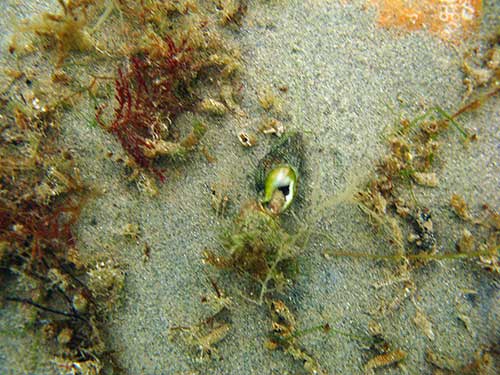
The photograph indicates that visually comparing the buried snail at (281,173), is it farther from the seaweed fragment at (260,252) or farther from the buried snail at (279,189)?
the seaweed fragment at (260,252)

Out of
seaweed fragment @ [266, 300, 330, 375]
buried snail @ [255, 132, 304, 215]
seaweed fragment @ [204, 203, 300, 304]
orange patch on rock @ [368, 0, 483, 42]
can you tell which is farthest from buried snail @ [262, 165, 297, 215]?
orange patch on rock @ [368, 0, 483, 42]

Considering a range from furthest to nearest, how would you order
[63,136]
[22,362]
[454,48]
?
[454,48]
[63,136]
[22,362]

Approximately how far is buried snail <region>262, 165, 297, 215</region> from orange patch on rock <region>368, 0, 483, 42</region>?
2.07 meters

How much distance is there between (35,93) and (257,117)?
7.35 ft

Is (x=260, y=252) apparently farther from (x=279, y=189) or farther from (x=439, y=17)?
(x=439, y=17)

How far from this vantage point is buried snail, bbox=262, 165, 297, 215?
3161mm

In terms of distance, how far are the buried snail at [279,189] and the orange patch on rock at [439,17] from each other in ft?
6.81

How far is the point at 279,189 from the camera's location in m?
3.20

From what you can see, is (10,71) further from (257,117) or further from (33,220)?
(257,117)

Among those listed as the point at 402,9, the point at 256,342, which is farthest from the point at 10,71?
the point at 402,9

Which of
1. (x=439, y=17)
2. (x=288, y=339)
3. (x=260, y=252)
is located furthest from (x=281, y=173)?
(x=439, y=17)

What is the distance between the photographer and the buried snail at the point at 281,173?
317 cm

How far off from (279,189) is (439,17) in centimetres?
264

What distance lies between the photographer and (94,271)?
3031mm
